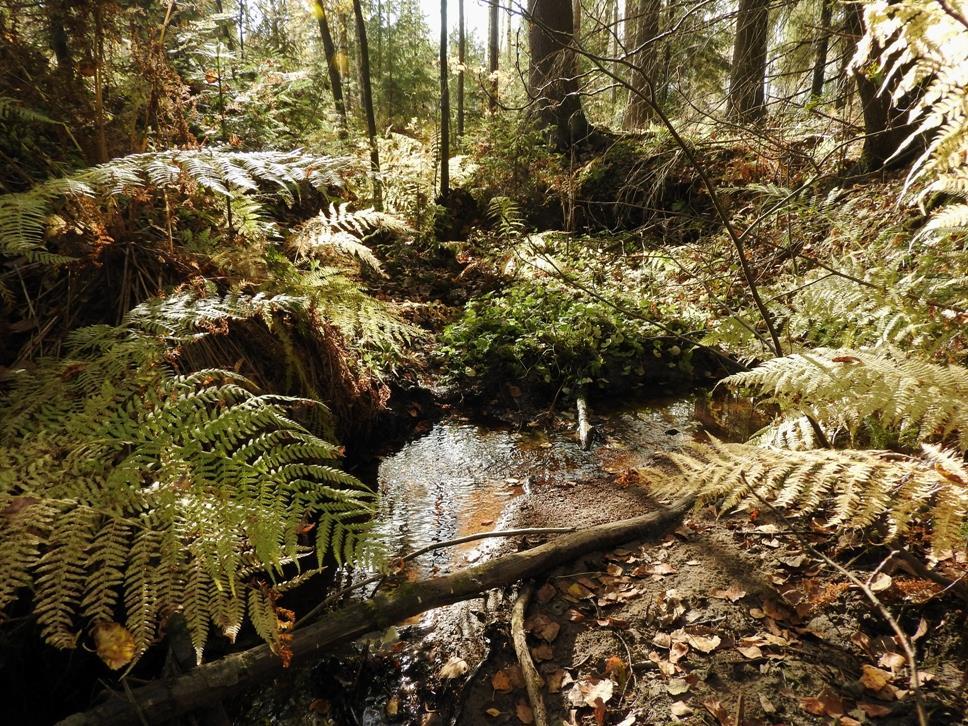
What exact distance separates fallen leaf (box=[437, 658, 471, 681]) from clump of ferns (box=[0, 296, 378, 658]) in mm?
715

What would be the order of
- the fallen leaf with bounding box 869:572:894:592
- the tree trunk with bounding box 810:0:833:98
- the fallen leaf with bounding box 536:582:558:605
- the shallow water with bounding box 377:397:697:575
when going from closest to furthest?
1. the fallen leaf with bounding box 869:572:894:592
2. the fallen leaf with bounding box 536:582:558:605
3. the shallow water with bounding box 377:397:697:575
4. the tree trunk with bounding box 810:0:833:98

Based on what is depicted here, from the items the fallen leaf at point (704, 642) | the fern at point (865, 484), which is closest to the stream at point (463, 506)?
the fallen leaf at point (704, 642)

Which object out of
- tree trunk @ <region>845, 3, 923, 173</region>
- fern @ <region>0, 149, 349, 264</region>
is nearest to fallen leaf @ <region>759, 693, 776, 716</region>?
fern @ <region>0, 149, 349, 264</region>

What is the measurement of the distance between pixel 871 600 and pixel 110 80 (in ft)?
16.3

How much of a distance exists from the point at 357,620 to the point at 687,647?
1.37 metres

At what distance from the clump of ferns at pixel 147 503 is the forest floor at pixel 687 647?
607mm

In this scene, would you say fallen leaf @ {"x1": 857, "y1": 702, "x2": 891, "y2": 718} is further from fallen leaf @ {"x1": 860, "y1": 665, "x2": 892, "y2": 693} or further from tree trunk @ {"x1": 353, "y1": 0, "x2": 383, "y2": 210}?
tree trunk @ {"x1": 353, "y1": 0, "x2": 383, "y2": 210}

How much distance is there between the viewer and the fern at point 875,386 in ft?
5.94

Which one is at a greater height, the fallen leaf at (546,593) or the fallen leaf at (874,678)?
the fallen leaf at (874,678)

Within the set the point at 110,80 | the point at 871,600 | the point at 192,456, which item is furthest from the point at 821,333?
the point at 110,80

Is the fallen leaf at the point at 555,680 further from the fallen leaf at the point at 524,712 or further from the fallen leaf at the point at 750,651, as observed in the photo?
the fallen leaf at the point at 750,651

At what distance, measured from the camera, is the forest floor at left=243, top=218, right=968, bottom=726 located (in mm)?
1912

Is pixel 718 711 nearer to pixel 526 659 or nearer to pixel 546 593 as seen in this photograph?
Answer: pixel 526 659

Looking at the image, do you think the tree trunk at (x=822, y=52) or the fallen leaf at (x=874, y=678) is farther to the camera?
the tree trunk at (x=822, y=52)
